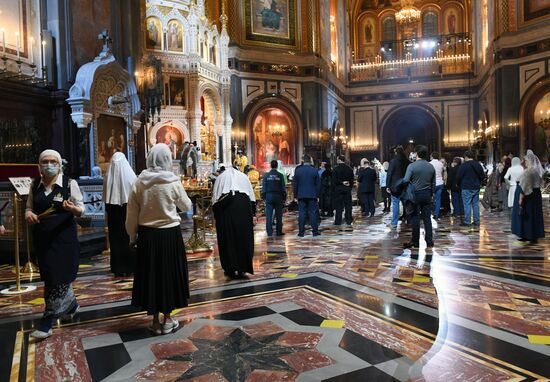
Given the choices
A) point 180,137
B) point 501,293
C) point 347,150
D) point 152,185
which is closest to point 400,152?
point 501,293

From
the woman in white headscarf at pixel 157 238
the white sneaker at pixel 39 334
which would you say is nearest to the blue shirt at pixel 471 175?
the woman in white headscarf at pixel 157 238

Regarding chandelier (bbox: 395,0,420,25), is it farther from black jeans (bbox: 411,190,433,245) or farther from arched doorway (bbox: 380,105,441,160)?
black jeans (bbox: 411,190,433,245)

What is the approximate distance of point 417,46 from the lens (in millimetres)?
30859

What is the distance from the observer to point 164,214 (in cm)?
357

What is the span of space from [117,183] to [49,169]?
1.89 meters

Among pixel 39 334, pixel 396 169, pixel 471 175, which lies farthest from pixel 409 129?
pixel 39 334

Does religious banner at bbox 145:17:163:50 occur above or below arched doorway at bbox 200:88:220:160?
above

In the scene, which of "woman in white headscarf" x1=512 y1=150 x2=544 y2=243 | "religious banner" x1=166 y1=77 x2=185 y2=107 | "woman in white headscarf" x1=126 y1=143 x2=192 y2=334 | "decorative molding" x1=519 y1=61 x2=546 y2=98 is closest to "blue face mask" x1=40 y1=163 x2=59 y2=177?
"woman in white headscarf" x1=126 y1=143 x2=192 y2=334

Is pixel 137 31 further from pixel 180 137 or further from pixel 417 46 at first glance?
pixel 417 46

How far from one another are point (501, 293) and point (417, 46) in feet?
96.2

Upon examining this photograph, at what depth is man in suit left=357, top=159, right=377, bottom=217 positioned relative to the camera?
40.1 ft

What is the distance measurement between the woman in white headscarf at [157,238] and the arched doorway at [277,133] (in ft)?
60.0

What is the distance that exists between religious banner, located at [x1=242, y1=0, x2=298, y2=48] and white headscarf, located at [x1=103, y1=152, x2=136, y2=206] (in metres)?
17.4

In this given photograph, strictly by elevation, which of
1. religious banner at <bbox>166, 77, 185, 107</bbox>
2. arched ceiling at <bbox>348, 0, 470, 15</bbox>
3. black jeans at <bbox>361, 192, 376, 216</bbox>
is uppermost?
arched ceiling at <bbox>348, 0, 470, 15</bbox>
